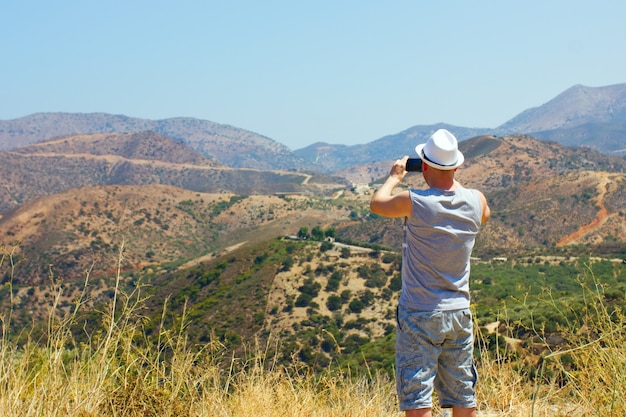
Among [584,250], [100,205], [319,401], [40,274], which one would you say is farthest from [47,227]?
[319,401]

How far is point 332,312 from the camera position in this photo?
38.3 meters

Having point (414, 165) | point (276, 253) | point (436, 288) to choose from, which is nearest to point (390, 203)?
point (414, 165)

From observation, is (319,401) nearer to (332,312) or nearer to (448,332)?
(448,332)

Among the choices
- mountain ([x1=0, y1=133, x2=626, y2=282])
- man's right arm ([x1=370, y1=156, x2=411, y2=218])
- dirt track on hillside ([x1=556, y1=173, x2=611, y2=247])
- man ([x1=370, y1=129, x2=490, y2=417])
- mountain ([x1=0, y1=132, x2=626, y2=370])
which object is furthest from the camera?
mountain ([x1=0, y1=133, x2=626, y2=282])

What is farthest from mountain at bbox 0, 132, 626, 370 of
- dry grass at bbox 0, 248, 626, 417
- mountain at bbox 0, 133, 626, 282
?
mountain at bbox 0, 133, 626, 282

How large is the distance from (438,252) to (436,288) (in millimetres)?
213

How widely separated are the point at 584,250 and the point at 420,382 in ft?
171

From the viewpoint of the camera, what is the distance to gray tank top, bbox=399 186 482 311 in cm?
351

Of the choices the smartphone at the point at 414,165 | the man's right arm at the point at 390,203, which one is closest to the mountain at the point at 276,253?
the man's right arm at the point at 390,203

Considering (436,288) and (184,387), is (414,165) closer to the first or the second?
(436,288)

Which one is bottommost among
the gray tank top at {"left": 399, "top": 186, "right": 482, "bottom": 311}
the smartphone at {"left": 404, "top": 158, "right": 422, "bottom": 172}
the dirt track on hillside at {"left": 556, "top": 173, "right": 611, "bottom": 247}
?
the dirt track on hillside at {"left": 556, "top": 173, "right": 611, "bottom": 247}

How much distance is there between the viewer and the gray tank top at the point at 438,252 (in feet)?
11.5

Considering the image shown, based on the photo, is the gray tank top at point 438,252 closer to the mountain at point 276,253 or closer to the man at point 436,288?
the man at point 436,288

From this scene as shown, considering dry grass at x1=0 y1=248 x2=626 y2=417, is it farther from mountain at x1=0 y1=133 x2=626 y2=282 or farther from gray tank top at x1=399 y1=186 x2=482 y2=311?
mountain at x1=0 y1=133 x2=626 y2=282
